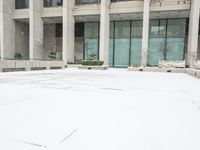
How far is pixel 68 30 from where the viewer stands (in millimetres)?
23609

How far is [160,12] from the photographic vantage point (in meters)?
21.8

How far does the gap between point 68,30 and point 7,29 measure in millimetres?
9110

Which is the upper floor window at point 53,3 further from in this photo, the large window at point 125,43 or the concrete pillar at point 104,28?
the large window at point 125,43

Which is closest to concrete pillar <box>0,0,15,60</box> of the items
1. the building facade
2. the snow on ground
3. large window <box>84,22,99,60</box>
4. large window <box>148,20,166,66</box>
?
the building facade

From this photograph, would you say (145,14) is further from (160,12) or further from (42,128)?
(42,128)

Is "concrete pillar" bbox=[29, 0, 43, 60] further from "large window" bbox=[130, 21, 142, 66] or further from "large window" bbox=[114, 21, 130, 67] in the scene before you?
"large window" bbox=[130, 21, 142, 66]

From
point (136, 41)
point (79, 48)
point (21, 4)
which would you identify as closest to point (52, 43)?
point (79, 48)

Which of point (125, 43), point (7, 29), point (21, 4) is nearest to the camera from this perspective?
point (125, 43)

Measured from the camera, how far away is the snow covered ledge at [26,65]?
14.1m

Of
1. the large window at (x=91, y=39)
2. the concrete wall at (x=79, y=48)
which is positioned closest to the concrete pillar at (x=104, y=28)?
the large window at (x=91, y=39)

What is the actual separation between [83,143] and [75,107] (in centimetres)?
169

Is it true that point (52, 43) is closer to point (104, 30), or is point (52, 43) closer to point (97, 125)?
point (104, 30)

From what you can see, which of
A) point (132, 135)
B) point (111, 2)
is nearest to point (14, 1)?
point (111, 2)

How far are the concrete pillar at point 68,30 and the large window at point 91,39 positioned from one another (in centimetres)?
302
